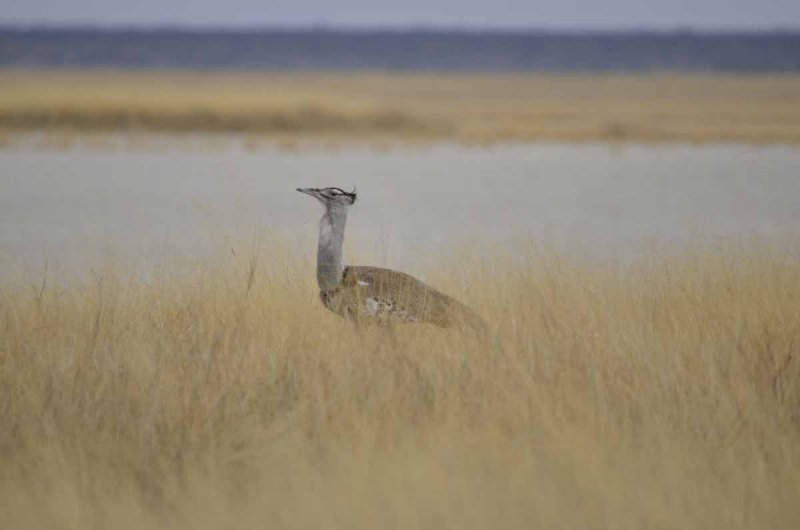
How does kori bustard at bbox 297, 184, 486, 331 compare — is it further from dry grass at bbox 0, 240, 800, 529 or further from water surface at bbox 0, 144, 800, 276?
water surface at bbox 0, 144, 800, 276

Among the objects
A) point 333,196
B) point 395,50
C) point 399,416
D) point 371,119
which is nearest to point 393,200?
point 333,196

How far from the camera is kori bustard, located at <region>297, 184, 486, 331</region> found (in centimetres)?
713

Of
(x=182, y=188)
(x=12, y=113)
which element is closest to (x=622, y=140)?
(x=12, y=113)

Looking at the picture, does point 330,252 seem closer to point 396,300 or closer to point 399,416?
point 396,300

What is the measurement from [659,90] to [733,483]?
101 m

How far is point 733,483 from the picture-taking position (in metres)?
5.08

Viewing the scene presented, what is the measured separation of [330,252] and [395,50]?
172473 mm

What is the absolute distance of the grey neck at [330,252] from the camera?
23.8ft

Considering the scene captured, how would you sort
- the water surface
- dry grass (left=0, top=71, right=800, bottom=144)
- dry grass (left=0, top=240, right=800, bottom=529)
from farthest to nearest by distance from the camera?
dry grass (left=0, top=71, right=800, bottom=144) → the water surface → dry grass (left=0, top=240, right=800, bottom=529)

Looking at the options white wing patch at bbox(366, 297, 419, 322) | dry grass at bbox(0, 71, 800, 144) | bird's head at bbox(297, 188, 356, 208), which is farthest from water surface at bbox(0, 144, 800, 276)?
dry grass at bbox(0, 71, 800, 144)

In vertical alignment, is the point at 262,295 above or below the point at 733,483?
above

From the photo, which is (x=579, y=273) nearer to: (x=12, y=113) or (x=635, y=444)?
(x=635, y=444)

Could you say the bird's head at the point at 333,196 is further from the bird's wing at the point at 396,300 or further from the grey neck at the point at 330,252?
the bird's wing at the point at 396,300

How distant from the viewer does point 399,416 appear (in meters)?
5.77
